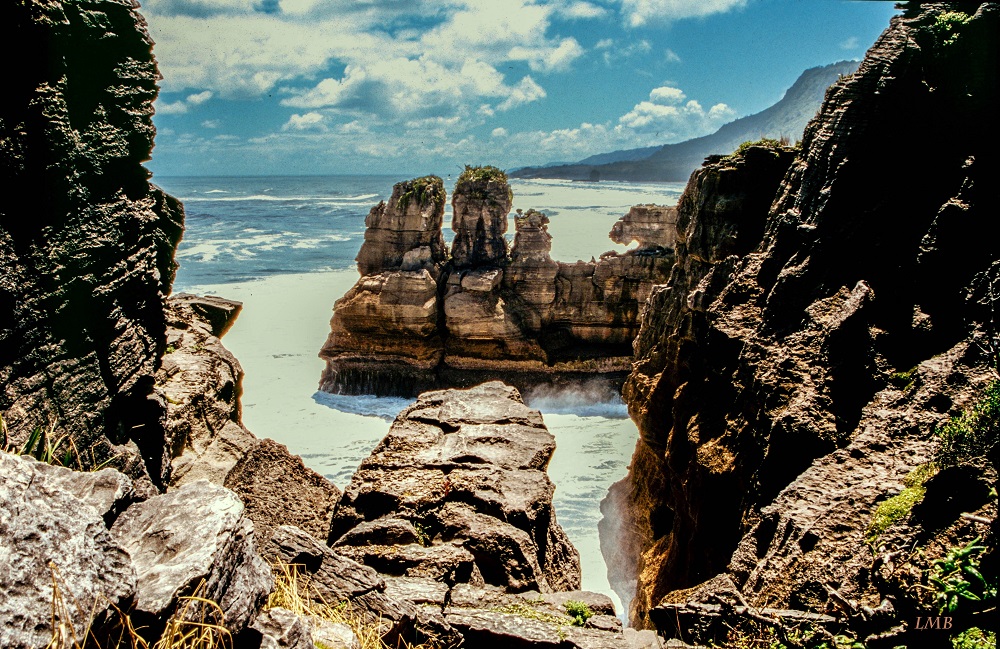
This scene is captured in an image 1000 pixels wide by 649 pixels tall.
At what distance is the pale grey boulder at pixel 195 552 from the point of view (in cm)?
314

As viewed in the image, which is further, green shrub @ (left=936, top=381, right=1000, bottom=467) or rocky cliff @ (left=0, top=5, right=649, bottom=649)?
green shrub @ (left=936, top=381, right=1000, bottom=467)

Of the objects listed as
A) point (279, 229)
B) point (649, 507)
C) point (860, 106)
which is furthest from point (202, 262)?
point (860, 106)

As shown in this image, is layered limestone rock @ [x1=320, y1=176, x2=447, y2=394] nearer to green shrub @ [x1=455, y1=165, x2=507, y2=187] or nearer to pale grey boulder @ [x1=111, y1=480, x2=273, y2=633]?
green shrub @ [x1=455, y1=165, x2=507, y2=187]

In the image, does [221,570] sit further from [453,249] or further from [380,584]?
[453,249]

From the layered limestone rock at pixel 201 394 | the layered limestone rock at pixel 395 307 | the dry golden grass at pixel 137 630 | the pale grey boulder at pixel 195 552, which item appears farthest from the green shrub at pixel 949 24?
the layered limestone rock at pixel 395 307

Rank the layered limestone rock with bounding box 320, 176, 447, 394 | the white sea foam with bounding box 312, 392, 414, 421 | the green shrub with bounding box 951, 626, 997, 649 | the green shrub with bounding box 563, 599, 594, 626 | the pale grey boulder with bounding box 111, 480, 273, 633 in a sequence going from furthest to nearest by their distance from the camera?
the layered limestone rock with bounding box 320, 176, 447, 394
the white sea foam with bounding box 312, 392, 414, 421
the green shrub with bounding box 563, 599, 594, 626
the green shrub with bounding box 951, 626, 997, 649
the pale grey boulder with bounding box 111, 480, 273, 633

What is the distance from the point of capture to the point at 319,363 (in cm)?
3111

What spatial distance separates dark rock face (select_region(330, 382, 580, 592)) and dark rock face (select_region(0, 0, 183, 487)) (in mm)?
2196

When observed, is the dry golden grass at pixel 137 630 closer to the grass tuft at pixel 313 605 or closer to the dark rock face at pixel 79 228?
the grass tuft at pixel 313 605

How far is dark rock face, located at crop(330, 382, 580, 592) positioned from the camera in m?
6.54

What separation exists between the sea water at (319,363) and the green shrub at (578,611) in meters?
8.27

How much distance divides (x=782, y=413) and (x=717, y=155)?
242 inches

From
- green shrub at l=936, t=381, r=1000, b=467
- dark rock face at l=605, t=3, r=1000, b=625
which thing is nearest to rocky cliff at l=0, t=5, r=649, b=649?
dark rock face at l=605, t=3, r=1000, b=625

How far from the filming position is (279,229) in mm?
75188
